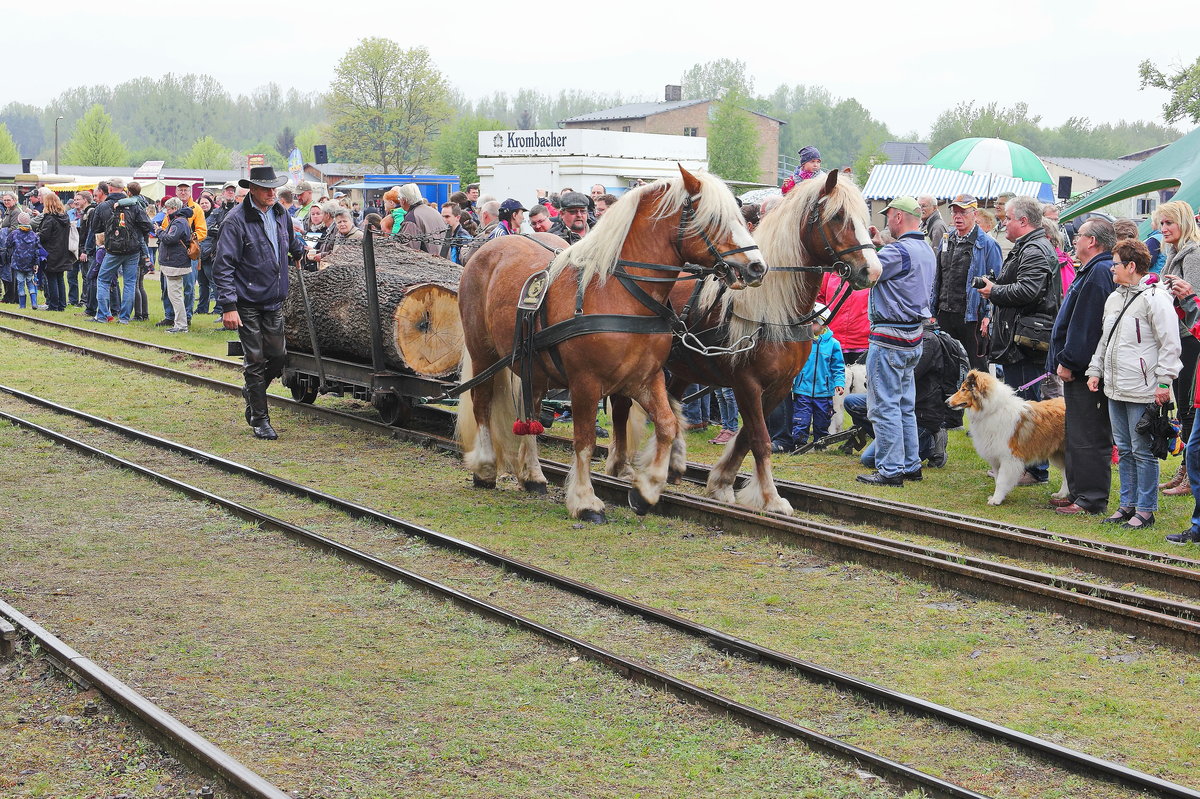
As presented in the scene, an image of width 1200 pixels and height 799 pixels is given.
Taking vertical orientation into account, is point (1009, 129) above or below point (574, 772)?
above

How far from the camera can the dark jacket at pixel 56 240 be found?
22.3 metres

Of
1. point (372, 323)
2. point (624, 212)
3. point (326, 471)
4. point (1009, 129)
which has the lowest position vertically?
point (326, 471)

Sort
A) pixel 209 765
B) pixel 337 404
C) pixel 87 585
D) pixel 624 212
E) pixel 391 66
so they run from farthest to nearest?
pixel 391 66 < pixel 337 404 < pixel 624 212 < pixel 87 585 < pixel 209 765

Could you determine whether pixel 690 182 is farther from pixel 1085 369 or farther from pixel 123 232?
pixel 123 232

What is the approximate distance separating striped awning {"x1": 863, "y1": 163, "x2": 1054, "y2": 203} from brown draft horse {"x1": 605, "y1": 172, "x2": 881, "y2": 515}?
40.4ft

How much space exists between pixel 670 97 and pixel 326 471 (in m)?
100

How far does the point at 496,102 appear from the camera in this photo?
195 metres

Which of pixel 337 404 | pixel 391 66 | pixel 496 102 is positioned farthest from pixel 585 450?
pixel 496 102

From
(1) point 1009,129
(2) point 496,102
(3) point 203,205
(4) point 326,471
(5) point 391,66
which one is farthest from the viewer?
(2) point 496,102

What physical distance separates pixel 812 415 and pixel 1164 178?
5910mm

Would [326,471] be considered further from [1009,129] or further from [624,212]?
[1009,129]

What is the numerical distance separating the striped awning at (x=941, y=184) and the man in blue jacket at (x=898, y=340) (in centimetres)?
1079

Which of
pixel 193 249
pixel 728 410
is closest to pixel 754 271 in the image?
pixel 728 410

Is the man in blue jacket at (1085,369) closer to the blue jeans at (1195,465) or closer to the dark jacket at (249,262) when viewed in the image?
the blue jeans at (1195,465)
